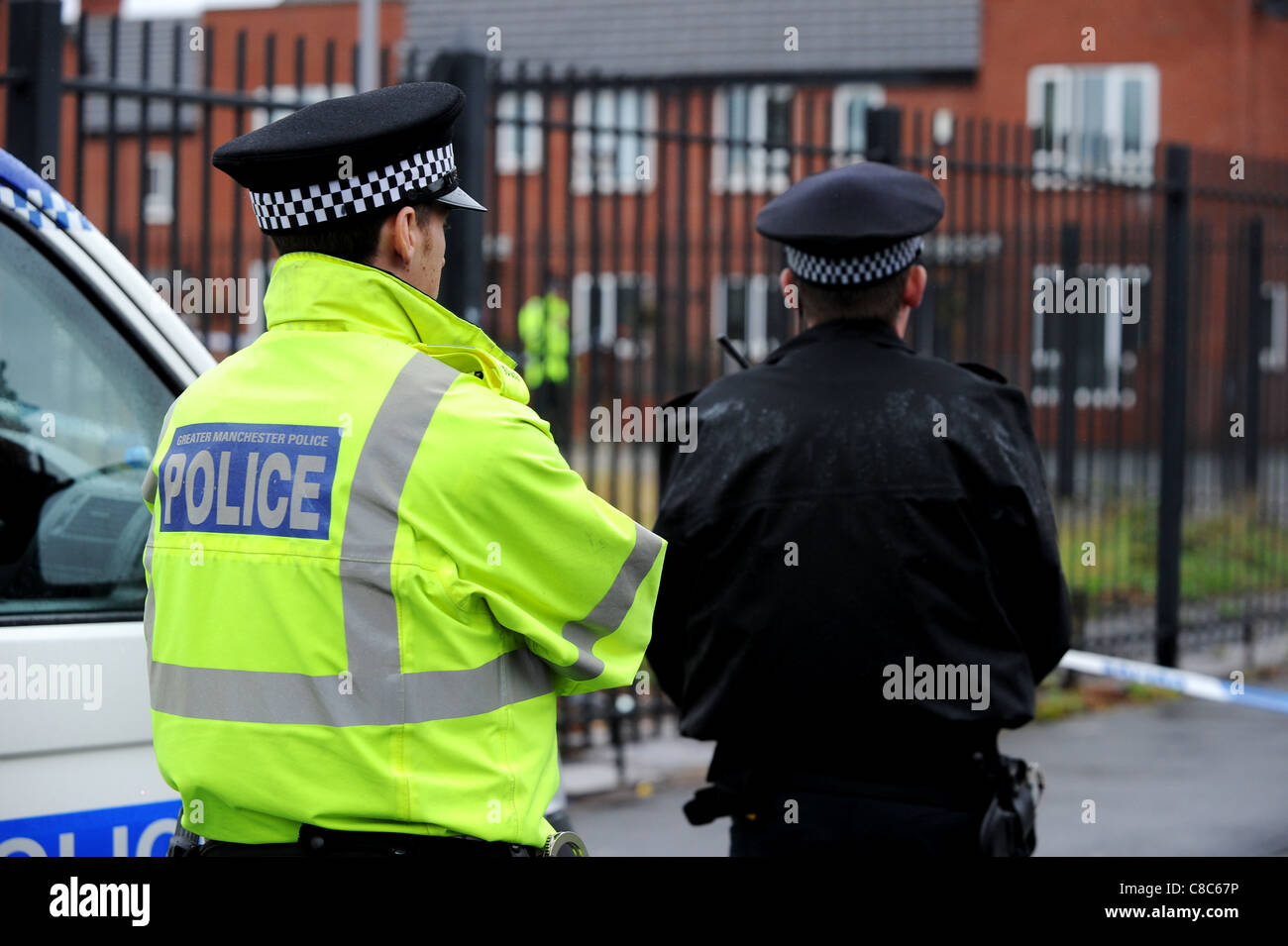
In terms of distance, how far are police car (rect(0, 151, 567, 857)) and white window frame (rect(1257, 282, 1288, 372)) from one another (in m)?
8.75

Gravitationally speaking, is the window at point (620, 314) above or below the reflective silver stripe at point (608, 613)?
above

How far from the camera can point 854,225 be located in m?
2.83

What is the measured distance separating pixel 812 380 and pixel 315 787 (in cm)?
129

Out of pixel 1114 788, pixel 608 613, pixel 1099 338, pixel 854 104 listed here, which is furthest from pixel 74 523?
pixel 854 104

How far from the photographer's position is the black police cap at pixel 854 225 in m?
2.84

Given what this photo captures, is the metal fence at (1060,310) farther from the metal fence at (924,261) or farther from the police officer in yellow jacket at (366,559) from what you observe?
the police officer in yellow jacket at (366,559)

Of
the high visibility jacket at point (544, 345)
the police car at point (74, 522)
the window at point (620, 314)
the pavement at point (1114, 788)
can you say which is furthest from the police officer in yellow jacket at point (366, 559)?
the window at point (620, 314)

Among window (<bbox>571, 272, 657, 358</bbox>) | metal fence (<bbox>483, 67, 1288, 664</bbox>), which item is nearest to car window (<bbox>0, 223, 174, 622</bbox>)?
metal fence (<bbox>483, 67, 1288, 664</bbox>)

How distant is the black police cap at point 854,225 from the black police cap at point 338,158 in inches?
36.8

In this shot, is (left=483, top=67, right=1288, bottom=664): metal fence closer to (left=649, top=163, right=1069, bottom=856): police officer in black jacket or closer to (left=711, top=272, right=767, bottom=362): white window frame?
(left=711, top=272, right=767, bottom=362): white window frame

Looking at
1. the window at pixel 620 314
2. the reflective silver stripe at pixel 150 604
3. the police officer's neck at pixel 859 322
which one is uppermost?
the police officer's neck at pixel 859 322

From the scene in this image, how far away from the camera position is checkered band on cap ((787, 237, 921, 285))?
2867 millimetres

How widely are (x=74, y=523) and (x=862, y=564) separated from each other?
142 cm

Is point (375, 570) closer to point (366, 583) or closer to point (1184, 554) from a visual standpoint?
point (366, 583)
